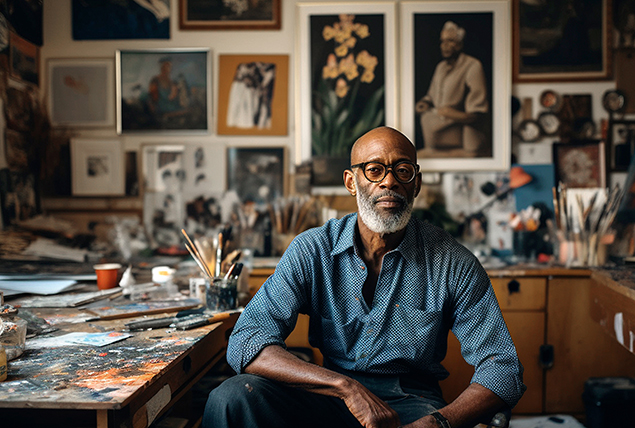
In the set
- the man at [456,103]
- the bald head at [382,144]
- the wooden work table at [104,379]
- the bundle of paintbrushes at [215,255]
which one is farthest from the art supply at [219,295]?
the man at [456,103]

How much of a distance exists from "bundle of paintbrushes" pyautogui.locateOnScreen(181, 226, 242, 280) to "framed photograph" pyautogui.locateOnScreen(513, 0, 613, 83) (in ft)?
7.41

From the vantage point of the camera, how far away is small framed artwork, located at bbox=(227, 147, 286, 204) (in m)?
3.13

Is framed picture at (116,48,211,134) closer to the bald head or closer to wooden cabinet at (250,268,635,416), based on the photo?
the bald head

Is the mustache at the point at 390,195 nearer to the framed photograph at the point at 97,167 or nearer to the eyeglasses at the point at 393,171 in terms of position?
the eyeglasses at the point at 393,171

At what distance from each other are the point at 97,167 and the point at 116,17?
976 mm

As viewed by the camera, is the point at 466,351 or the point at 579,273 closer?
the point at 466,351

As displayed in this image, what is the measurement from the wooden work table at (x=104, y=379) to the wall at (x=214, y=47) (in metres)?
1.79

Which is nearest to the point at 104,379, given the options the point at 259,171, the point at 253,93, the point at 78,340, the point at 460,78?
the point at 78,340

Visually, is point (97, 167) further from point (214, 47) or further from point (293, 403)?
point (293, 403)

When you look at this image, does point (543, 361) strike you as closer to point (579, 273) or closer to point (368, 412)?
point (579, 273)

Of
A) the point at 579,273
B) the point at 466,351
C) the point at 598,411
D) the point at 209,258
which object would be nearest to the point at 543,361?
the point at 598,411

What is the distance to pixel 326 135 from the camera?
3.09 m

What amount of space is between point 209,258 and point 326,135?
1.40 meters

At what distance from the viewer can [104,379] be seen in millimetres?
1134
